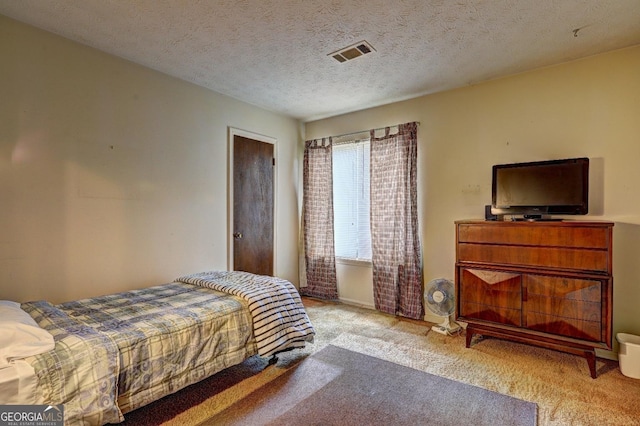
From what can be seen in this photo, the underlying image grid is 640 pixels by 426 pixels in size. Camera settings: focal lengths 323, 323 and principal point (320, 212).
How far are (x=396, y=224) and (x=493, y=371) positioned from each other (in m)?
1.80

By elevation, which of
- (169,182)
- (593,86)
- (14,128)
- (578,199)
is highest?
(593,86)

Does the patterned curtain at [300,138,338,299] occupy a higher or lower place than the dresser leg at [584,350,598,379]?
higher

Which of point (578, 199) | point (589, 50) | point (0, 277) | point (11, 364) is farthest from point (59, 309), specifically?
point (589, 50)

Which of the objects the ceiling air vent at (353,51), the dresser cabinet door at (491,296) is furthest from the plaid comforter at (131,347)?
the ceiling air vent at (353,51)

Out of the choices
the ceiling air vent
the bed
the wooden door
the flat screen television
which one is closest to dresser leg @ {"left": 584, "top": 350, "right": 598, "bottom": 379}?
the flat screen television

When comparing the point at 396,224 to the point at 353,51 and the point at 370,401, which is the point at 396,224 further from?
the point at 370,401

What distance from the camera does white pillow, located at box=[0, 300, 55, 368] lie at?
4.99 ft

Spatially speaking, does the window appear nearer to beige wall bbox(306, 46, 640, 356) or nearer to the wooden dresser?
beige wall bbox(306, 46, 640, 356)

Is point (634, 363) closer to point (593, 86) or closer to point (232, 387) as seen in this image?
point (593, 86)

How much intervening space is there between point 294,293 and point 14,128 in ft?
8.12

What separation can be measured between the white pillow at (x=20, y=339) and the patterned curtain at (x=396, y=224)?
3204mm

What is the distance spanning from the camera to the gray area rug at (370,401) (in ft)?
6.47

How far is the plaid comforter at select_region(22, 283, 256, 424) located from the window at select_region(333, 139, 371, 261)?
2156 millimetres

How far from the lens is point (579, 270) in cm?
248
